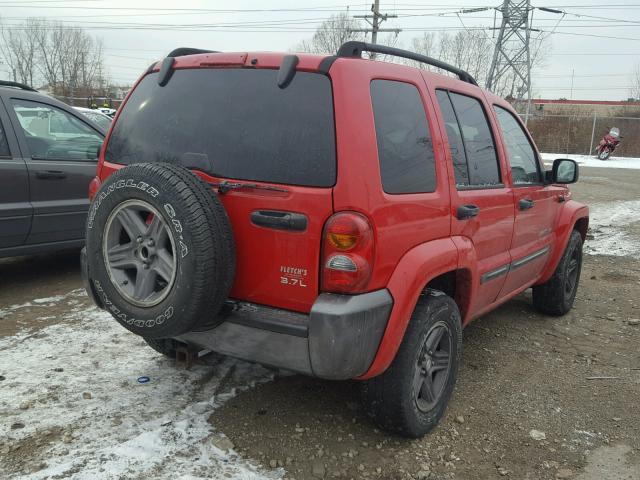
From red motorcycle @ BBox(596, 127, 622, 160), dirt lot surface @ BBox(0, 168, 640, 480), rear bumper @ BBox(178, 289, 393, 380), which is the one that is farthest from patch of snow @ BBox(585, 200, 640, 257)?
red motorcycle @ BBox(596, 127, 622, 160)

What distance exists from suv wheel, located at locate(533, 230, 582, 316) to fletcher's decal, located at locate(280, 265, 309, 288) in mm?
3100

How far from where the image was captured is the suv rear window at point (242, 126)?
240cm

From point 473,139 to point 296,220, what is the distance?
1.50 m

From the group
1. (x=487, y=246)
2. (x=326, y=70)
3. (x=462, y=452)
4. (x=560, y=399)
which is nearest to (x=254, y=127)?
(x=326, y=70)

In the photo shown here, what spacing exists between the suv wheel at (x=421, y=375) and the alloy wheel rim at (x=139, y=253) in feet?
3.74

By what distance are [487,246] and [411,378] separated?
3.42 feet

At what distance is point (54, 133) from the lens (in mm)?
5207

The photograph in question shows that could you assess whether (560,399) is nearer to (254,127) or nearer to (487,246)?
(487,246)

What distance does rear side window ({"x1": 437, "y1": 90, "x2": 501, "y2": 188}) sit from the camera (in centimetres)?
308

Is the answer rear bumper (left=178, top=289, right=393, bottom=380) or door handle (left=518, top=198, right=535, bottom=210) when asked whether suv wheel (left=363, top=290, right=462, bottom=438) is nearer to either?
rear bumper (left=178, top=289, right=393, bottom=380)

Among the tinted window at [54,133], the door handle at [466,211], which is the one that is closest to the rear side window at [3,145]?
the tinted window at [54,133]

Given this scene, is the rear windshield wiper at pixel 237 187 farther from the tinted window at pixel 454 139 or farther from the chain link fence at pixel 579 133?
the chain link fence at pixel 579 133

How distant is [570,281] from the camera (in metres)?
5.00

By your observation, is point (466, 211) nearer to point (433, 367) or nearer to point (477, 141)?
point (477, 141)
